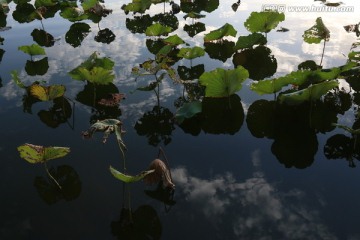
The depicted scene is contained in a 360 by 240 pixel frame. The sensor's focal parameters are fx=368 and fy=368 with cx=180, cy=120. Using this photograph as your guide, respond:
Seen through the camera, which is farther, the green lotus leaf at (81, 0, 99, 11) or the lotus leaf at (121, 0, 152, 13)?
the lotus leaf at (121, 0, 152, 13)

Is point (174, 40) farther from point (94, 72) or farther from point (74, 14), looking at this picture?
point (74, 14)

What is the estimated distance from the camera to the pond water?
8.95 feet

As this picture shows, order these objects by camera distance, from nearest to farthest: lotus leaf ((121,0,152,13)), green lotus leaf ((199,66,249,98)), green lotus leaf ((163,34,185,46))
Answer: green lotus leaf ((199,66,249,98)) → green lotus leaf ((163,34,185,46)) → lotus leaf ((121,0,152,13))

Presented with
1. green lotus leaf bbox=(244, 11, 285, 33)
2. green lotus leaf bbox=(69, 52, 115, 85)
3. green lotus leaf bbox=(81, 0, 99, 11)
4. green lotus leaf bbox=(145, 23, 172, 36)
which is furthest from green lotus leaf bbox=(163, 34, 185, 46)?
green lotus leaf bbox=(81, 0, 99, 11)

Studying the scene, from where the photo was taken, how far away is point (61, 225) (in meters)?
2.74

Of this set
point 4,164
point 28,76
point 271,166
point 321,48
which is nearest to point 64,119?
point 4,164

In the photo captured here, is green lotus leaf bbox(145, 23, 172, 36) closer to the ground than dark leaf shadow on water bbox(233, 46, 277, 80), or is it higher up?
higher up

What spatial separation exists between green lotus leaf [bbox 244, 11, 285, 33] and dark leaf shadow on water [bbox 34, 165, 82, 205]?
3.93m

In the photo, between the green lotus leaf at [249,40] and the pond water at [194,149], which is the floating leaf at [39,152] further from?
the green lotus leaf at [249,40]

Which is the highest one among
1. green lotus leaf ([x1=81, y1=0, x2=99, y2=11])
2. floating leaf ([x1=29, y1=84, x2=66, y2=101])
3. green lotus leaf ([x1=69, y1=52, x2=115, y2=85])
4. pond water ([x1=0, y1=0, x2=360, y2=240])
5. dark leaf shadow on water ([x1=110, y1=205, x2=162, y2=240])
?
green lotus leaf ([x1=81, y1=0, x2=99, y2=11])

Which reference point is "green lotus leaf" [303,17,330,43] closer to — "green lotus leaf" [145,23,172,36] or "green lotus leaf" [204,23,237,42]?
"green lotus leaf" [204,23,237,42]

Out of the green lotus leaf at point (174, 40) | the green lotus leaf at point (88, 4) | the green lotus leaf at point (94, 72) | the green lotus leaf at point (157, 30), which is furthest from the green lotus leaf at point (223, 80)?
the green lotus leaf at point (88, 4)

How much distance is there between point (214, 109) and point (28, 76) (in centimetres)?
304

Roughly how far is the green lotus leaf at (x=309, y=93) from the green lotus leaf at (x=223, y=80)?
0.47 meters
